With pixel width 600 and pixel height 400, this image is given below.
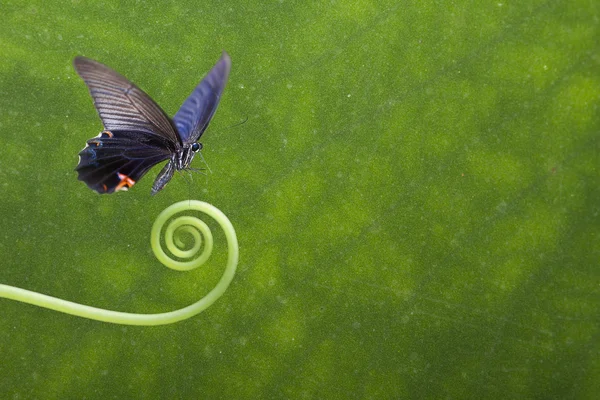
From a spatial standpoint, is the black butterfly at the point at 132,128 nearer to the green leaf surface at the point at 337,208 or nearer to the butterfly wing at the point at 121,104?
the butterfly wing at the point at 121,104

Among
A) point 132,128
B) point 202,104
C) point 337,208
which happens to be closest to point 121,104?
point 132,128

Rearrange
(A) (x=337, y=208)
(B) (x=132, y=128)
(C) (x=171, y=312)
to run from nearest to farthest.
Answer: (C) (x=171, y=312)
(B) (x=132, y=128)
(A) (x=337, y=208)

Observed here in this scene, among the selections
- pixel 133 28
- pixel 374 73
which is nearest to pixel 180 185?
pixel 133 28

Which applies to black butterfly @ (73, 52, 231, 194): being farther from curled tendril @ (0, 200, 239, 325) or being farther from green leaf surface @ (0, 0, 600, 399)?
green leaf surface @ (0, 0, 600, 399)

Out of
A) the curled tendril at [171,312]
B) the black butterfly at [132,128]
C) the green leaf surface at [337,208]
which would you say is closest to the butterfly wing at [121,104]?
the black butterfly at [132,128]

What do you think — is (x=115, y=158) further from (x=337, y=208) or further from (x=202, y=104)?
(x=337, y=208)

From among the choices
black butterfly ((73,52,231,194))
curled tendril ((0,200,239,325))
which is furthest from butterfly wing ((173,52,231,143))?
A: curled tendril ((0,200,239,325))
